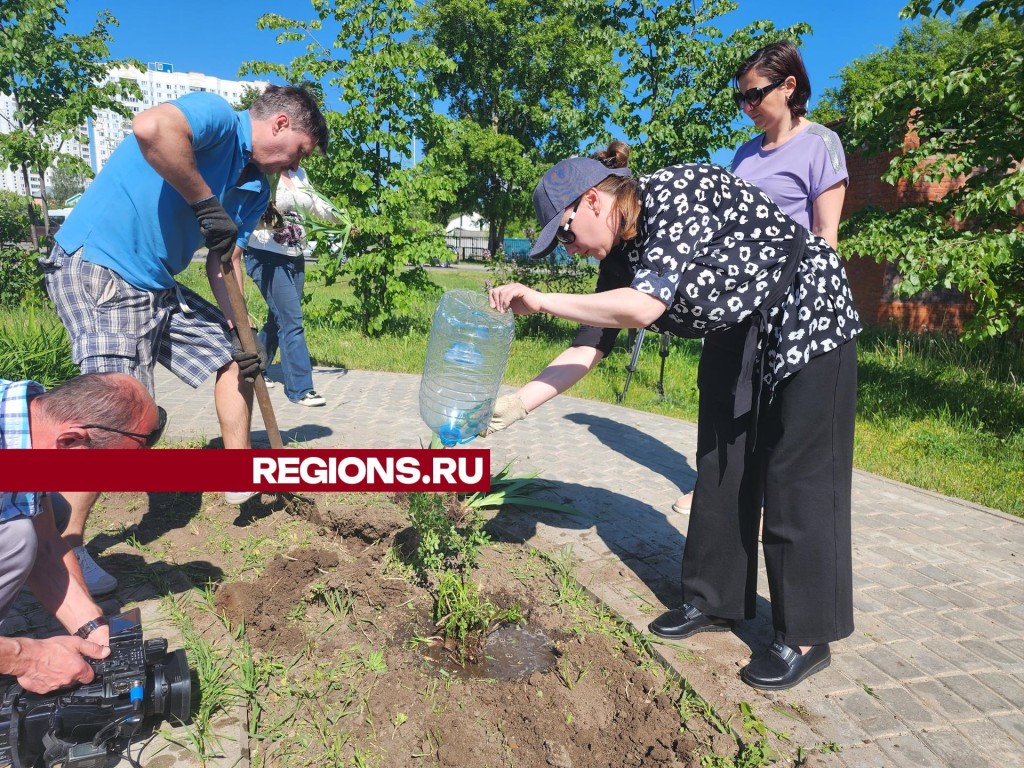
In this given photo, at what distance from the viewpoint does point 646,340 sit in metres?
10.2

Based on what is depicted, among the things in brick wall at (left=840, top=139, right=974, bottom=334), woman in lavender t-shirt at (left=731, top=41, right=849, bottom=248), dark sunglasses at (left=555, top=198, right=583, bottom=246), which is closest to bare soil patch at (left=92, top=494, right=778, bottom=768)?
dark sunglasses at (left=555, top=198, right=583, bottom=246)

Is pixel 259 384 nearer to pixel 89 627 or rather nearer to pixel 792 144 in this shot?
pixel 89 627

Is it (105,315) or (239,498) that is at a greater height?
(105,315)

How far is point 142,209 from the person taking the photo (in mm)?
3154

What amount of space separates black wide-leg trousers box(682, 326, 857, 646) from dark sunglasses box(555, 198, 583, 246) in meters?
0.76

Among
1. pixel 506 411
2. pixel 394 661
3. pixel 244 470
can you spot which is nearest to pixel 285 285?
pixel 244 470

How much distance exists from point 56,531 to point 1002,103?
7.52 m

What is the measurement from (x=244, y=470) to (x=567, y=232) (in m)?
1.50

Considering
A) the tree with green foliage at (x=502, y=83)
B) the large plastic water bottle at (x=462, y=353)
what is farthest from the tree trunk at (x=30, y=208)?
the tree with green foliage at (x=502, y=83)

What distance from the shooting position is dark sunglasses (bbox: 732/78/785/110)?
3320 millimetres

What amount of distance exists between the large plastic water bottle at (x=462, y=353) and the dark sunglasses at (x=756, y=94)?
1.61 meters

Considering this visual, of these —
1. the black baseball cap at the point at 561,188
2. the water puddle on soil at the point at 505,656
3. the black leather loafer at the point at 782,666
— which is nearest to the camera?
the black baseball cap at the point at 561,188

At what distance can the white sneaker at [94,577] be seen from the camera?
10.0 feet

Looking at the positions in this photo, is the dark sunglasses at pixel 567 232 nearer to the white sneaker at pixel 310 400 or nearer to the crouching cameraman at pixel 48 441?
the crouching cameraman at pixel 48 441
